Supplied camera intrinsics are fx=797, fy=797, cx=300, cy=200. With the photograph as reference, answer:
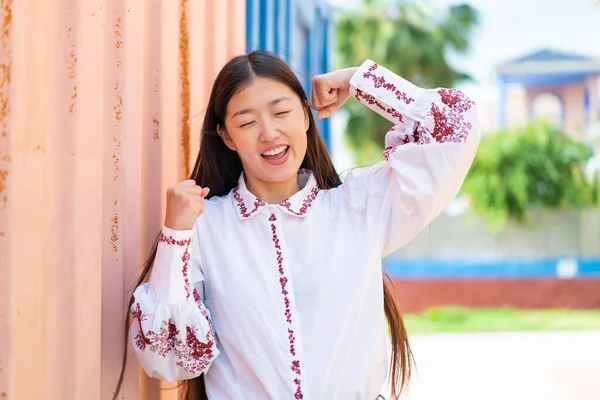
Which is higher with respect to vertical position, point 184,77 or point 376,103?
point 184,77

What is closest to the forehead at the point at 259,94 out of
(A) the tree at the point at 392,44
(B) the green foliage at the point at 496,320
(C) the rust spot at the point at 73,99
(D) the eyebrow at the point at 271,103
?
(D) the eyebrow at the point at 271,103

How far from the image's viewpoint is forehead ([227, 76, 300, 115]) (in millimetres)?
2105

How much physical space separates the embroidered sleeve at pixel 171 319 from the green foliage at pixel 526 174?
20894 millimetres

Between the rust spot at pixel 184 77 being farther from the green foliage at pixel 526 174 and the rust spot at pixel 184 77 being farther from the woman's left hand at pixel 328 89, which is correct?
the green foliage at pixel 526 174

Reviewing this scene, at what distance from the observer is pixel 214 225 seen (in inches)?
83.6

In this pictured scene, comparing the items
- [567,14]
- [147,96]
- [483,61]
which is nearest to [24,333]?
[147,96]

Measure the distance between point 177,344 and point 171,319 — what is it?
0.06 m

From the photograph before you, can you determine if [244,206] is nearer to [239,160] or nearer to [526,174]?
[239,160]

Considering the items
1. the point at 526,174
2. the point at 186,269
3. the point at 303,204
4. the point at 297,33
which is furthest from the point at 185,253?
the point at 526,174

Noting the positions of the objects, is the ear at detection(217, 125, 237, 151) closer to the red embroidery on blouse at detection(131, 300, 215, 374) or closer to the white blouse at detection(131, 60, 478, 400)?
the white blouse at detection(131, 60, 478, 400)

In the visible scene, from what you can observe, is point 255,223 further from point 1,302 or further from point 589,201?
point 589,201

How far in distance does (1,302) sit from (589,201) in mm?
22237

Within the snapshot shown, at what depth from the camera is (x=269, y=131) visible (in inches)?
80.9

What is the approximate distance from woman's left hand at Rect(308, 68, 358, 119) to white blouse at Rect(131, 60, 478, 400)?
5cm
